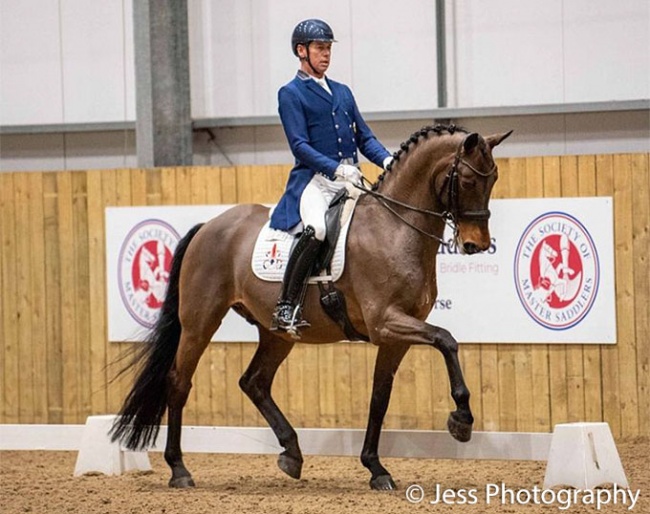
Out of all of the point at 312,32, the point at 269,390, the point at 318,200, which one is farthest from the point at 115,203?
the point at 312,32

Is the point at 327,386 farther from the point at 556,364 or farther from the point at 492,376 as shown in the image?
the point at 556,364

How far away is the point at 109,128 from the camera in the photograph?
1039 cm

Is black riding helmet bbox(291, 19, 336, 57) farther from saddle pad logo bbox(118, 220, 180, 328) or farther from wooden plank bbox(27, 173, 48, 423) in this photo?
wooden plank bbox(27, 173, 48, 423)

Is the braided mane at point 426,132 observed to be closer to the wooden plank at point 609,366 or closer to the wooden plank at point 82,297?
the wooden plank at point 609,366

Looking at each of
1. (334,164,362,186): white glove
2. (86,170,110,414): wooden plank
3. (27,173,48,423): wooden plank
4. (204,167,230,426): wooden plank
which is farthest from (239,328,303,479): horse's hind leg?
(27,173,48,423): wooden plank

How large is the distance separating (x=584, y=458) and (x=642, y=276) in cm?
241

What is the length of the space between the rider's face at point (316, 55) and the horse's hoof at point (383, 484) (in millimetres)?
2251

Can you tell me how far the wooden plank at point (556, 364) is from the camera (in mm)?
8188

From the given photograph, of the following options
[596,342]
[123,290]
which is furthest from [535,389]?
[123,290]

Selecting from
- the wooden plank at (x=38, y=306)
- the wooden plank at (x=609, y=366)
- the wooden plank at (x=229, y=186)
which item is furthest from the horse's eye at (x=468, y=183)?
the wooden plank at (x=38, y=306)

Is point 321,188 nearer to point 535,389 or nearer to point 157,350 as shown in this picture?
point 157,350

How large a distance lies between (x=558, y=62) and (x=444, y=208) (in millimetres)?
3781

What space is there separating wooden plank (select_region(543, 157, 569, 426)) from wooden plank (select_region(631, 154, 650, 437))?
0.50 m

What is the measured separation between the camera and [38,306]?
9.39 m
